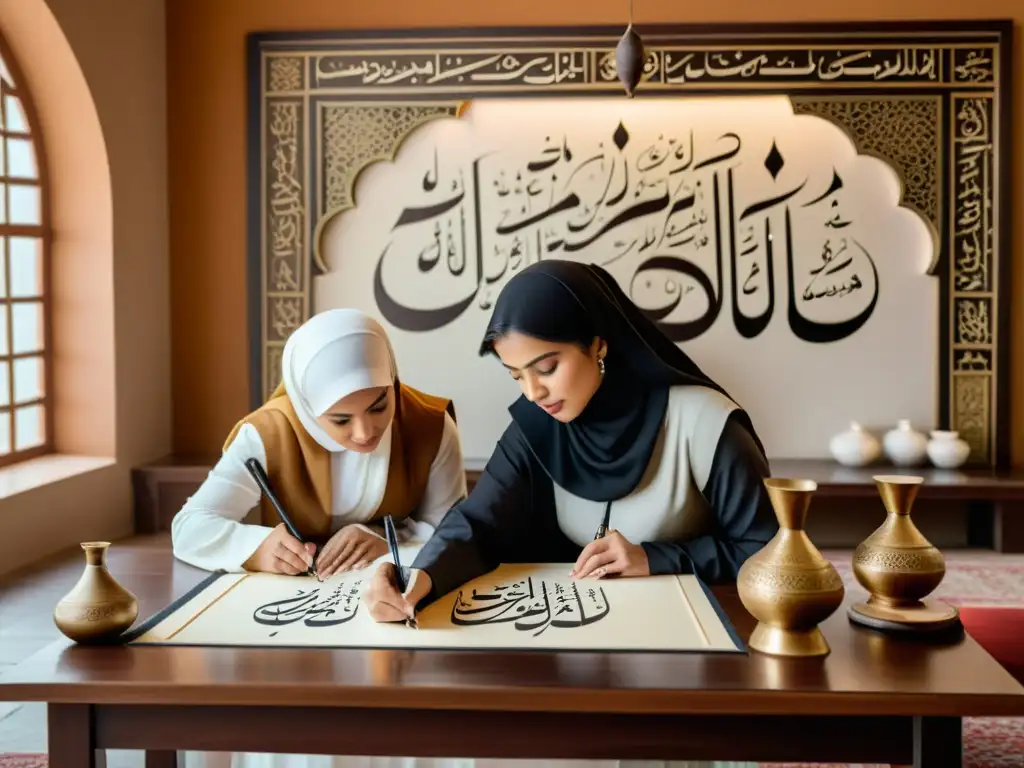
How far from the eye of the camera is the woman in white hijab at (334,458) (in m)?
2.02

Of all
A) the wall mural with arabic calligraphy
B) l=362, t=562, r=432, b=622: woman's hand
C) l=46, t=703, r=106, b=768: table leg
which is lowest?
l=46, t=703, r=106, b=768: table leg

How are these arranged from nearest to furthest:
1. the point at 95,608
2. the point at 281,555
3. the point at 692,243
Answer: the point at 95,608 → the point at 281,555 → the point at 692,243

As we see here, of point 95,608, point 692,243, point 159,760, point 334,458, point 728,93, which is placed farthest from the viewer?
point 692,243

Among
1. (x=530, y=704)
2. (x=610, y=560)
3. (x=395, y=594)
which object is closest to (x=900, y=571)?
(x=610, y=560)

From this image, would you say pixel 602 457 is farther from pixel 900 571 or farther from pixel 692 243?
pixel 692 243

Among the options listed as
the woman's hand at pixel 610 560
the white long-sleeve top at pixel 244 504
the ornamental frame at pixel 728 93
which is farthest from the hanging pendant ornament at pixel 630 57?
the woman's hand at pixel 610 560

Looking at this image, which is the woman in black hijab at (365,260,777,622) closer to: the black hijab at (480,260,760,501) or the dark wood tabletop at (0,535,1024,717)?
the black hijab at (480,260,760,501)

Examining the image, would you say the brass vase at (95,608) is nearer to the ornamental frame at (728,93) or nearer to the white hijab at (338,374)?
the white hijab at (338,374)

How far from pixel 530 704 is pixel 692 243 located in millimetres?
3609

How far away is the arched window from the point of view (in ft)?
13.0

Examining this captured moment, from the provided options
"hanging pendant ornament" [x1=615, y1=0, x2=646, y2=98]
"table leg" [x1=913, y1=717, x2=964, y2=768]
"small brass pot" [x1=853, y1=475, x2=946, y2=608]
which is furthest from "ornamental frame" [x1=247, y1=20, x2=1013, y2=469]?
"table leg" [x1=913, y1=717, x2=964, y2=768]

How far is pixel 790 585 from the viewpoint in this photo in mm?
1338

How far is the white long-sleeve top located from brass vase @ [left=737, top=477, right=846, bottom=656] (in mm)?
882

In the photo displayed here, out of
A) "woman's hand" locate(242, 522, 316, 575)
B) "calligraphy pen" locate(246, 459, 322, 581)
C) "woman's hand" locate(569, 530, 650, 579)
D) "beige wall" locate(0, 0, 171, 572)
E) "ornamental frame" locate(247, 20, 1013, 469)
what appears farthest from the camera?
"ornamental frame" locate(247, 20, 1013, 469)
